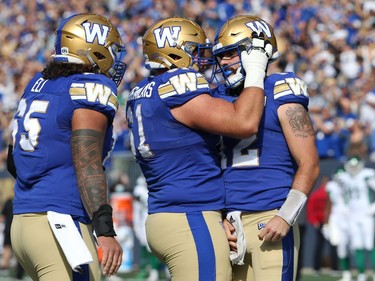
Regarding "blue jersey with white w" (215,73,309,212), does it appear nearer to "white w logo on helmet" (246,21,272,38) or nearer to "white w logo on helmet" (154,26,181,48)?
"white w logo on helmet" (246,21,272,38)

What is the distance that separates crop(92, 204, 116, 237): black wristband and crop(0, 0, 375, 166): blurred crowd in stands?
25.9 feet

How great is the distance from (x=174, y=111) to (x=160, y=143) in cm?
19

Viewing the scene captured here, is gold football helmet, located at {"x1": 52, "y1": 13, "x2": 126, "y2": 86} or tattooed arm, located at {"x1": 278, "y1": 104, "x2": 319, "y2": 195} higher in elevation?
gold football helmet, located at {"x1": 52, "y1": 13, "x2": 126, "y2": 86}

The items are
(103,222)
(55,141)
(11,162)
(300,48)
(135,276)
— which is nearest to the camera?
(103,222)

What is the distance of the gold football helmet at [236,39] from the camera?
4.93 m

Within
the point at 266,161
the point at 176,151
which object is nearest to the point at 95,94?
the point at 176,151

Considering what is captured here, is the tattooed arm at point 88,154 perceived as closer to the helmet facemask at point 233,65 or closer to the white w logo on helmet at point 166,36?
the white w logo on helmet at point 166,36

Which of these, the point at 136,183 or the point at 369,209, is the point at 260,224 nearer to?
the point at 369,209

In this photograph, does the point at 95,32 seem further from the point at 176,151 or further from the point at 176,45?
the point at 176,151

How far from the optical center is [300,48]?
1744cm

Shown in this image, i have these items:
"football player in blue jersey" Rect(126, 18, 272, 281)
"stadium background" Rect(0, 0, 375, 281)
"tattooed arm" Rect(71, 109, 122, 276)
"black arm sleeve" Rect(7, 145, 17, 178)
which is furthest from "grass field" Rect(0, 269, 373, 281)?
"tattooed arm" Rect(71, 109, 122, 276)

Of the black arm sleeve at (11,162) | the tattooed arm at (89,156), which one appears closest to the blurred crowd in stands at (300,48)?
the black arm sleeve at (11,162)

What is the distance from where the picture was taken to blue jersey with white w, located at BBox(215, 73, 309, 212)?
4.82 metres

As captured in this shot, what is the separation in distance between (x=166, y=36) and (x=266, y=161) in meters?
0.85
